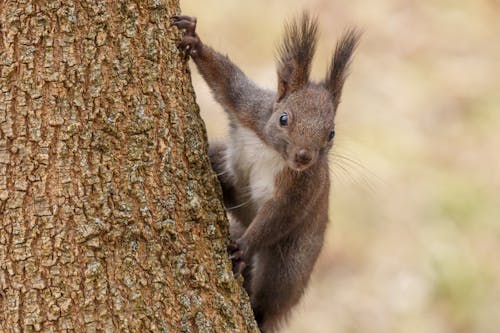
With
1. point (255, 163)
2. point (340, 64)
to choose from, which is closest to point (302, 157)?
point (255, 163)

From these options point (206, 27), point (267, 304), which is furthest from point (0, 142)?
point (206, 27)

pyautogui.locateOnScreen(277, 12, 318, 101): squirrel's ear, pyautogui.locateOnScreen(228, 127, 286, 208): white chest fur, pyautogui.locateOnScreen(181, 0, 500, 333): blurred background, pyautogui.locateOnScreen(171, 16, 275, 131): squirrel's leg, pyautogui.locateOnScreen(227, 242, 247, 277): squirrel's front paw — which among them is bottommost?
pyautogui.locateOnScreen(181, 0, 500, 333): blurred background

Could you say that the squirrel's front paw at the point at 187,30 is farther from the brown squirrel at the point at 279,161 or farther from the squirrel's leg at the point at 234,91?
the squirrel's leg at the point at 234,91

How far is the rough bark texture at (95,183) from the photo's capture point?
2270mm

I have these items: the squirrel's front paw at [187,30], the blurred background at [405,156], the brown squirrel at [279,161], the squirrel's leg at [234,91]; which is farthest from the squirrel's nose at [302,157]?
the blurred background at [405,156]

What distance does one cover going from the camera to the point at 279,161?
3307 millimetres

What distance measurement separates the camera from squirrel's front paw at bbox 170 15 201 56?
2.74 meters

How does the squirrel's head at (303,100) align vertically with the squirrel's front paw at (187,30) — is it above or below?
below

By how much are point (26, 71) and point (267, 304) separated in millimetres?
1630

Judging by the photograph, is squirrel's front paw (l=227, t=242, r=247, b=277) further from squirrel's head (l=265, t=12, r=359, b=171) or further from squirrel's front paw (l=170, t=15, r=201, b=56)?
squirrel's front paw (l=170, t=15, r=201, b=56)

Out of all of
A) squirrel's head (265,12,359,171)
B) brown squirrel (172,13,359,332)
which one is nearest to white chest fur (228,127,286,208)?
brown squirrel (172,13,359,332)

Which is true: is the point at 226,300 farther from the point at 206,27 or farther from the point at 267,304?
the point at 206,27

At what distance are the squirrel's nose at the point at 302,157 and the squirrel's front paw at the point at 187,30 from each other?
0.53 metres

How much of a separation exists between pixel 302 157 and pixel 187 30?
2.01 feet
